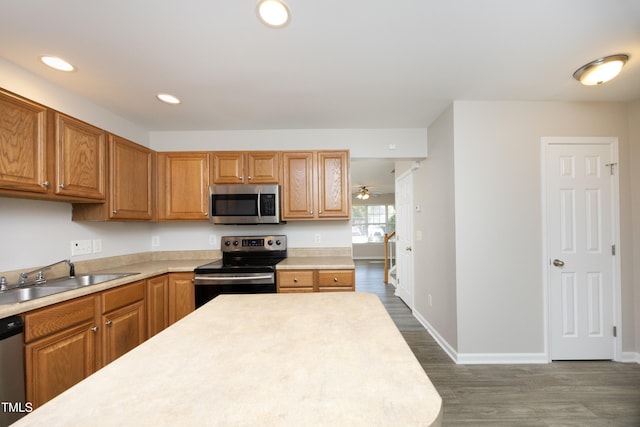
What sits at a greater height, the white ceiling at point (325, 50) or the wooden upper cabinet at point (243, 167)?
the white ceiling at point (325, 50)

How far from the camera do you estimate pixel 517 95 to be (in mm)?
2260

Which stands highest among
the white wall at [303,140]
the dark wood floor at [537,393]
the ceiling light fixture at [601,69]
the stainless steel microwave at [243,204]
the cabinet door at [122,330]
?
the ceiling light fixture at [601,69]

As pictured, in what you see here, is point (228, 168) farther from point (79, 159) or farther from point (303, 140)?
point (79, 159)

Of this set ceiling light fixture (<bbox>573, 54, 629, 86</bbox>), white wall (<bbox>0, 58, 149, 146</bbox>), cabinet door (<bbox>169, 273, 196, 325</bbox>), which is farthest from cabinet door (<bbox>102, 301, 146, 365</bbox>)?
ceiling light fixture (<bbox>573, 54, 629, 86</bbox>)

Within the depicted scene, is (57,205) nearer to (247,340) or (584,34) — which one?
(247,340)

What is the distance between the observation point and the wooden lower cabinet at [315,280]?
2.46 m

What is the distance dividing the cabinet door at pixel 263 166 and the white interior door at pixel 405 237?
6.33 ft

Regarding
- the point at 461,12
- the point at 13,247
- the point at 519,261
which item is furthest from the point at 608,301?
the point at 13,247

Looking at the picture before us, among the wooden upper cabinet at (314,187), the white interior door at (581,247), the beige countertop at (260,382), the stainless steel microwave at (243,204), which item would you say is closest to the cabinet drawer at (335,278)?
the wooden upper cabinet at (314,187)

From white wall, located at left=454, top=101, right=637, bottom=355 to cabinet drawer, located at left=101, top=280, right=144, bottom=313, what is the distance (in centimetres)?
282

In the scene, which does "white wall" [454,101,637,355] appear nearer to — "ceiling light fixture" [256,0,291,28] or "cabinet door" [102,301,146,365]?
"ceiling light fixture" [256,0,291,28]

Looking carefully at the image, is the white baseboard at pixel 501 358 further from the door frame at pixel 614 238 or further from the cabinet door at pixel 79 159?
the cabinet door at pixel 79 159

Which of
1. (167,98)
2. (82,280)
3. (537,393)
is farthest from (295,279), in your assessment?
(537,393)

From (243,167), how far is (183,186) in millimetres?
700
